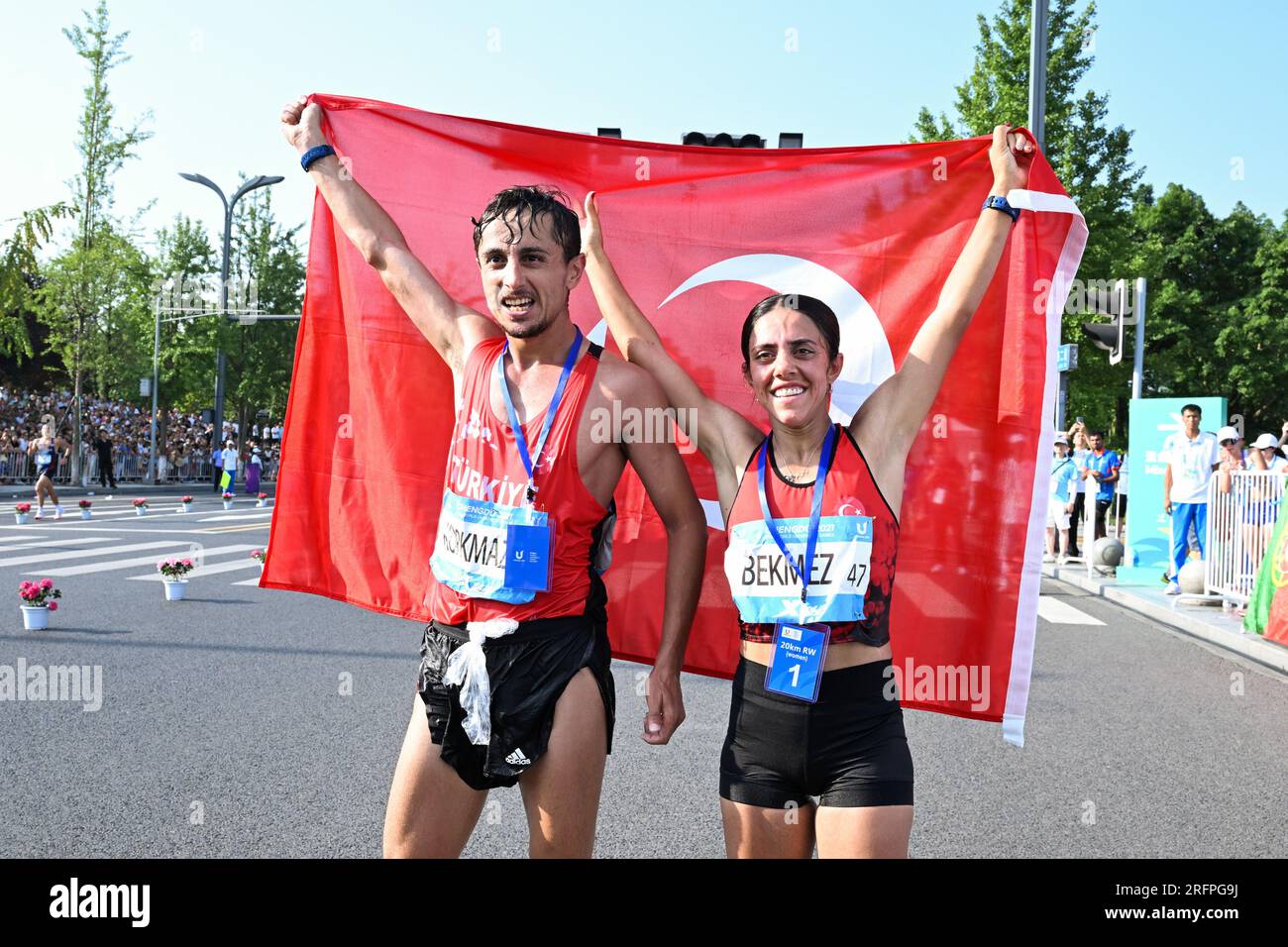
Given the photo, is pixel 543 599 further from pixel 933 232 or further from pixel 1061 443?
pixel 1061 443

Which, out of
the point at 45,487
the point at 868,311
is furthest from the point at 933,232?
the point at 45,487

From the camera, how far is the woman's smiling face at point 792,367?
293 cm

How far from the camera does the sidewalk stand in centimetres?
1011

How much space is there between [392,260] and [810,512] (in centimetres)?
158

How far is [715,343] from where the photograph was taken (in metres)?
4.13

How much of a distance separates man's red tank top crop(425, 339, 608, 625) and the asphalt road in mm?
1883

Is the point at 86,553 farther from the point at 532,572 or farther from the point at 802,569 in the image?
the point at 802,569

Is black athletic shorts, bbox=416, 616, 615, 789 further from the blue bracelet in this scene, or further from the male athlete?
the blue bracelet

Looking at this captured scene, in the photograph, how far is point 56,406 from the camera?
37562 millimetres

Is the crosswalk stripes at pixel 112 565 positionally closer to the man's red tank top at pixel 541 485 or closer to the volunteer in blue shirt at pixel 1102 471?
the man's red tank top at pixel 541 485

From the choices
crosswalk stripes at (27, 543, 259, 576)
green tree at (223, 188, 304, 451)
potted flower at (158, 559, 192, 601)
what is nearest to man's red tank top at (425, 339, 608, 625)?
potted flower at (158, 559, 192, 601)

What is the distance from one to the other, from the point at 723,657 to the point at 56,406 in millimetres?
39137

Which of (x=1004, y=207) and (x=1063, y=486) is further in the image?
(x=1063, y=486)

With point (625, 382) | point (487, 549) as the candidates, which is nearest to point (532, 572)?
point (487, 549)
